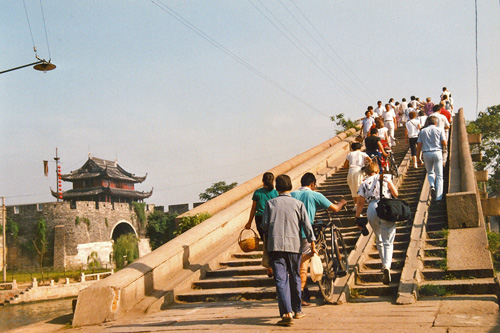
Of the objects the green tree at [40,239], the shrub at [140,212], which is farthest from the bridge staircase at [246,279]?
the shrub at [140,212]

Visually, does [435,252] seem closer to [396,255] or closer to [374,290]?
[396,255]

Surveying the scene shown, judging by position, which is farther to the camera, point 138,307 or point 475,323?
point 138,307

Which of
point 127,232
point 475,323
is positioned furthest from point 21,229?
point 475,323

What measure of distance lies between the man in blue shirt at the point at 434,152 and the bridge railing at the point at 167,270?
3.11 m

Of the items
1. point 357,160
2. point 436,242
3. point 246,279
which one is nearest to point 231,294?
point 246,279

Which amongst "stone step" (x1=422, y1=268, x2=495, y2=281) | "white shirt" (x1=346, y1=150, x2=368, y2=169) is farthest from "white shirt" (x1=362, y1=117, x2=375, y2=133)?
"stone step" (x1=422, y1=268, x2=495, y2=281)

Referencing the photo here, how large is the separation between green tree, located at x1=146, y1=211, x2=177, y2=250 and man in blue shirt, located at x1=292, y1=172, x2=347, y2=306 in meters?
55.8

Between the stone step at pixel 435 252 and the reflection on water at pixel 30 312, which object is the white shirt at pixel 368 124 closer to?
the stone step at pixel 435 252

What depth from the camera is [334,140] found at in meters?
20.0

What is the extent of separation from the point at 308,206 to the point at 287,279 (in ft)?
3.01

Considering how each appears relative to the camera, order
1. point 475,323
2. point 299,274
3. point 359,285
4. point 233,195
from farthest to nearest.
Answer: point 233,195, point 359,285, point 299,274, point 475,323

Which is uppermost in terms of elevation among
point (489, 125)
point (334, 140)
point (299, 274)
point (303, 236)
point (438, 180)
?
point (489, 125)

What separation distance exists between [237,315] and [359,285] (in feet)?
4.84

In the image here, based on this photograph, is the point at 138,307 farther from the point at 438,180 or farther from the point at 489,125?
the point at 489,125
